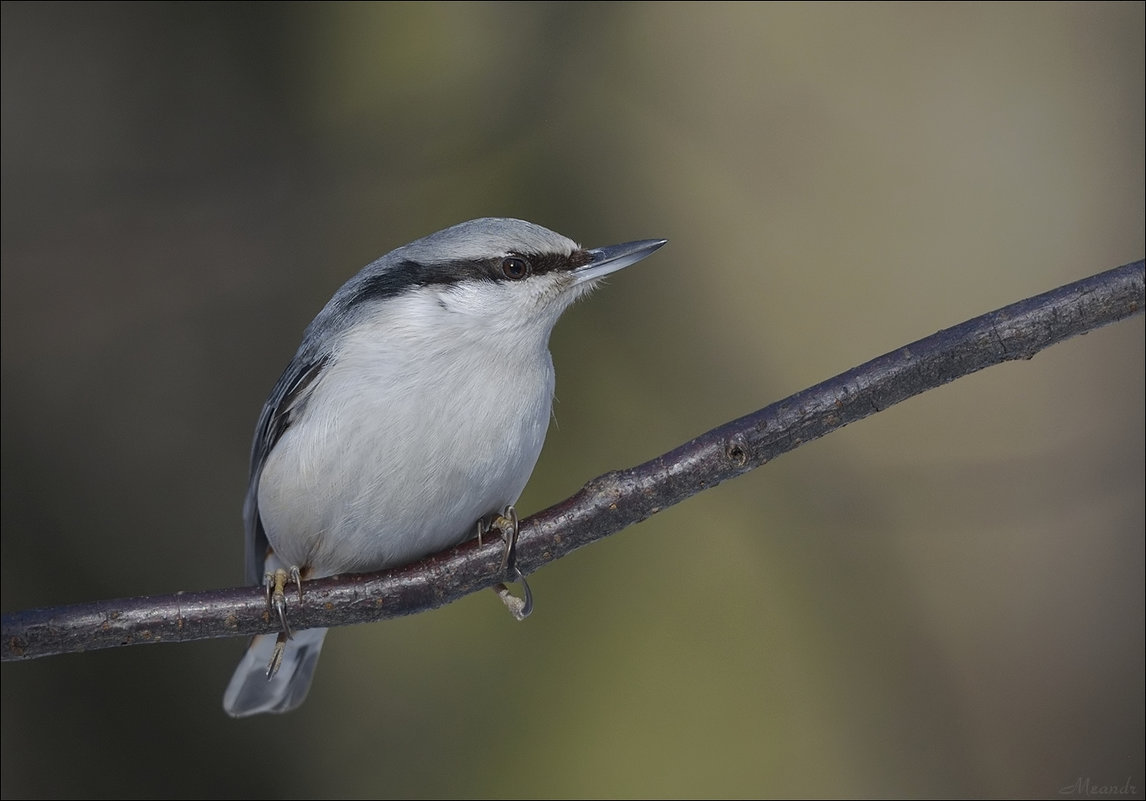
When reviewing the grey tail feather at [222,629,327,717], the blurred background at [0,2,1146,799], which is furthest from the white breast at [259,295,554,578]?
the blurred background at [0,2,1146,799]

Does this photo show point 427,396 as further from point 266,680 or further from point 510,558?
point 266,680

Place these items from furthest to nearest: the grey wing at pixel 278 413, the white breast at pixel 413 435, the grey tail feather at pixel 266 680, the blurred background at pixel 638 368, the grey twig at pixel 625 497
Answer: the blurred background at pixel 638 368
the grey tail feather at pixel 266 680
the grey wing at pixel 278 413
the white breast at pixel 413 435
the grey twig at pixel 625 497

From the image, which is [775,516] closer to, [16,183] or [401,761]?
[401,761]

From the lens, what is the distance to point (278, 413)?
1966 mm

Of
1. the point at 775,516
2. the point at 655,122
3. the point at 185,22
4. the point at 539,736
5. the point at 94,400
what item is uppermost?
the point at 185,22

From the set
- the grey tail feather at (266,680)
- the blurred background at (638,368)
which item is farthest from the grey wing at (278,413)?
the blurred background at (638,368)

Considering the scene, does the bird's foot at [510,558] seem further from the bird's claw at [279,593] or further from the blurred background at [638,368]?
the blurred background at [638,368]

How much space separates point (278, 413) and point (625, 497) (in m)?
0.76

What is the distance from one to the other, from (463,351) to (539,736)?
1939 millimetres

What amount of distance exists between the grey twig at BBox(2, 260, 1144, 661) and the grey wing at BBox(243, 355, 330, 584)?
345mm

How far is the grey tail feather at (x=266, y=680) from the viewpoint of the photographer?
2.30 meters

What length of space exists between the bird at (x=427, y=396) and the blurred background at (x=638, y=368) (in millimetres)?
1509

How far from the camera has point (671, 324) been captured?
3793 mm

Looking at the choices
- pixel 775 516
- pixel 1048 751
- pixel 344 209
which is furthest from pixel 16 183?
pixel 1048 751
